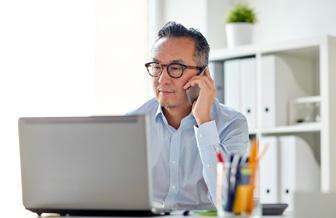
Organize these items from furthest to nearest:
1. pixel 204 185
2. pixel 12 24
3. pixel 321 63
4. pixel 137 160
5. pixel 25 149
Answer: pixel 12 24, pixel 321 63, pixel 204 185, pixel 25 149, pixel 137 160

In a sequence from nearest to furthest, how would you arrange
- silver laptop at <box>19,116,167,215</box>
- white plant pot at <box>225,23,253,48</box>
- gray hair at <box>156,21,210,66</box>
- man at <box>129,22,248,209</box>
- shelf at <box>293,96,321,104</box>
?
silver laptop at <box>19,116,167,215</box> → man at <box>129,22,248,209</box> → gray hair at <box>156,21,210,66</box> → shelf at <box>293,96,321,104</box> → white plant pot at <box>225,23,253,48</box>

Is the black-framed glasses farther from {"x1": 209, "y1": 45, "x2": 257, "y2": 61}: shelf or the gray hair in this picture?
{"x1": 209, "y1": 45, "x2": 257, "y2": 61}: shelf

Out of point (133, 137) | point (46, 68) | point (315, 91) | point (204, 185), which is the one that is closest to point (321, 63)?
point (315, 91)

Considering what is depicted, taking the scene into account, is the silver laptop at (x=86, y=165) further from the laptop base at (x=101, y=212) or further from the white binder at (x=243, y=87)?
the white binder at (x=243, y=87)

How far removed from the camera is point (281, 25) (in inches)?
147

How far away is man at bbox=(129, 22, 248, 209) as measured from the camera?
7.73 feet

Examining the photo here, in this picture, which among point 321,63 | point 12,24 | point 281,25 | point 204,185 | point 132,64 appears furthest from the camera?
point 132,64

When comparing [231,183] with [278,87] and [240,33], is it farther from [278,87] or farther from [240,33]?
[240,33]

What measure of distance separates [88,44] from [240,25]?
87 cm

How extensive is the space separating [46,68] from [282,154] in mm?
1325

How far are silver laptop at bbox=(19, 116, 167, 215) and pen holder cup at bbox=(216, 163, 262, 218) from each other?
20 cm

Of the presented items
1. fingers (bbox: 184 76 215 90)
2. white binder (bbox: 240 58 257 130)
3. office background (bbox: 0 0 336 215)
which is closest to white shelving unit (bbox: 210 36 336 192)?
white binder (bbox: 240 58 257 130)

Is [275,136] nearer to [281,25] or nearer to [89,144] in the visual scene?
[281,25]

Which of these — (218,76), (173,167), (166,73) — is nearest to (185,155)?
(173,167)
